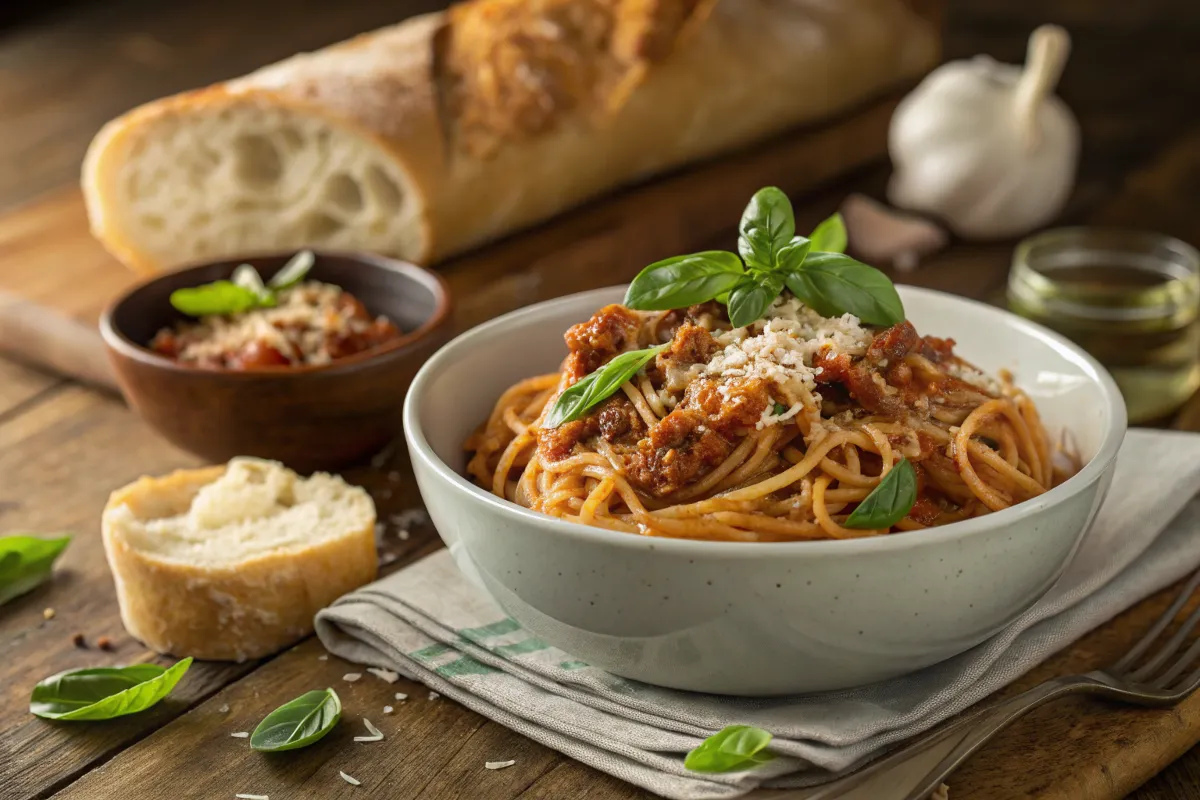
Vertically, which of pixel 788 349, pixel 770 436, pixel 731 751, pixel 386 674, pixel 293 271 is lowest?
pixel 386 674

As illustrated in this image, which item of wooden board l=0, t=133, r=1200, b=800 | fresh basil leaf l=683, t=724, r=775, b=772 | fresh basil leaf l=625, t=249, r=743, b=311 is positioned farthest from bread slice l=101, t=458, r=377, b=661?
fresh basil leaf l=683, t=724, r=775, b=772

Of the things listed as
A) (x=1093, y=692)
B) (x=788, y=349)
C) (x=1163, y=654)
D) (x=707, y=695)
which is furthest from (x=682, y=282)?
(x=1163, y=654)

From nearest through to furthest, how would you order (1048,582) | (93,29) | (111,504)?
(1048,582) → (111,504) → (93,29)

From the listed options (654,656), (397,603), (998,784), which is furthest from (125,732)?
(998,784)

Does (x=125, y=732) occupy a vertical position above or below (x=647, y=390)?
below

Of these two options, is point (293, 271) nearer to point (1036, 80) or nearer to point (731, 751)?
point (731, 751)

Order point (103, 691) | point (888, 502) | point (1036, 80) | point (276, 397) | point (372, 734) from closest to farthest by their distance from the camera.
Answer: point (888, 502)
point (372, 734)
point (103, 691)
point (276, 397)
point (1036, 80)

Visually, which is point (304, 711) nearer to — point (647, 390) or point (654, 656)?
point (654, 656)
